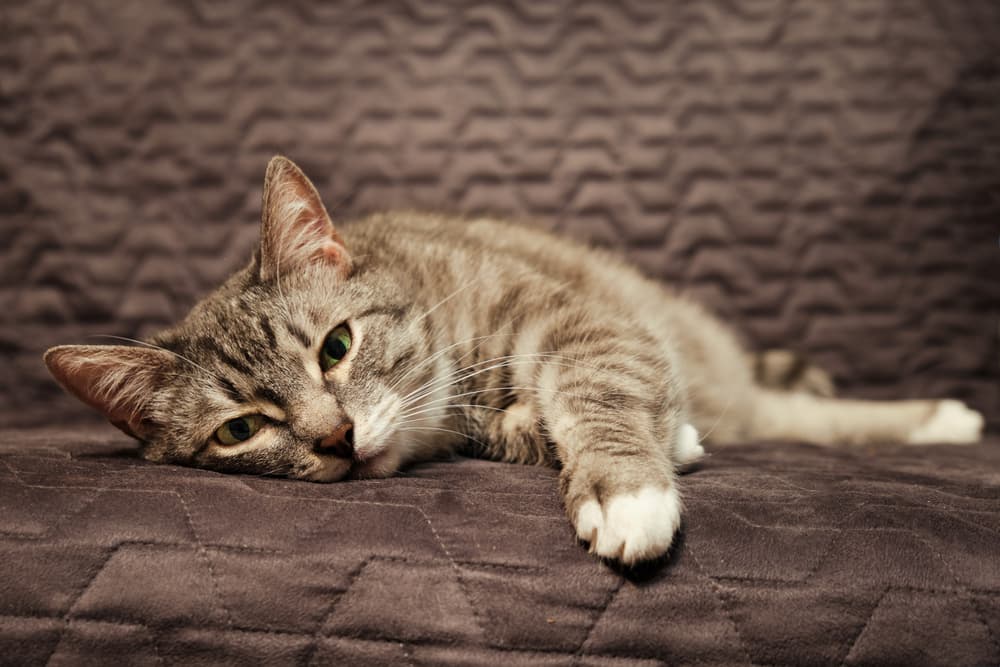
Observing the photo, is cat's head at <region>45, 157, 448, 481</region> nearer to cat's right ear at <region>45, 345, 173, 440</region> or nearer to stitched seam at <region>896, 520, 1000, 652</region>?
cat's right ear at <region>45, 345, 173, 440</region>

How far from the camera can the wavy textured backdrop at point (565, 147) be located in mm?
1345

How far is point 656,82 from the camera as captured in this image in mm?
1394

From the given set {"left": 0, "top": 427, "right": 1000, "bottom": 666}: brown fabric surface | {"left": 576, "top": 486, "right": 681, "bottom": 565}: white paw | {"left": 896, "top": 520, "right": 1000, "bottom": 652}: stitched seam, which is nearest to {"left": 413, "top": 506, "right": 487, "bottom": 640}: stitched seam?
{"left": 0, "top": 427, "right": 1000, "bottom": 666}: brown fabric surface

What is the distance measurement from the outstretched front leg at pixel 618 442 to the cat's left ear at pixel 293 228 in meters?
0.35

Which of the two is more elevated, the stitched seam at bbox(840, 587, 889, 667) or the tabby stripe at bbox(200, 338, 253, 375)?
the tabby stripe at bbox(200, 338, 253, 375)

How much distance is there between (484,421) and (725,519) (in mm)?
389

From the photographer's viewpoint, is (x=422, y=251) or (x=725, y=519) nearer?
(x=725, y=519)

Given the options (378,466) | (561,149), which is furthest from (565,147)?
(378,466)

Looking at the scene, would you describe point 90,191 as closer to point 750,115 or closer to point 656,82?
point 656,82

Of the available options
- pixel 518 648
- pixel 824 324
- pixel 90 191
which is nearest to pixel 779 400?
pixel 824 324

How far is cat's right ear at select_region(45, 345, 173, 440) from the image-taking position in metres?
0.81

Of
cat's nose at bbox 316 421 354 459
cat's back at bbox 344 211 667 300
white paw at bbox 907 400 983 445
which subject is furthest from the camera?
white paw at bbox 907 400 983 445

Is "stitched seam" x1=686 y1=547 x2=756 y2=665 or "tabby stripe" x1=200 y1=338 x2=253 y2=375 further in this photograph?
"tabby stripe" x1=200 y1=338 x2=253 y2=375

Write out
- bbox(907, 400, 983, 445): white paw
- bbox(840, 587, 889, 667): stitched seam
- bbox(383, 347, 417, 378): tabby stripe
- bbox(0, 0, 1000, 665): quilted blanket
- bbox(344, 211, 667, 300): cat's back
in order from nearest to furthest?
bbox(840, 587, 889, 667): stitched seam, bbox(383, 347, 417, 378): tabby stripe, bbox(344, 211, 667, 300): cat's back, bbox(907, 400, 983, 445): white paw, bbox(0, 0, 1000, 665): quilted blanket
